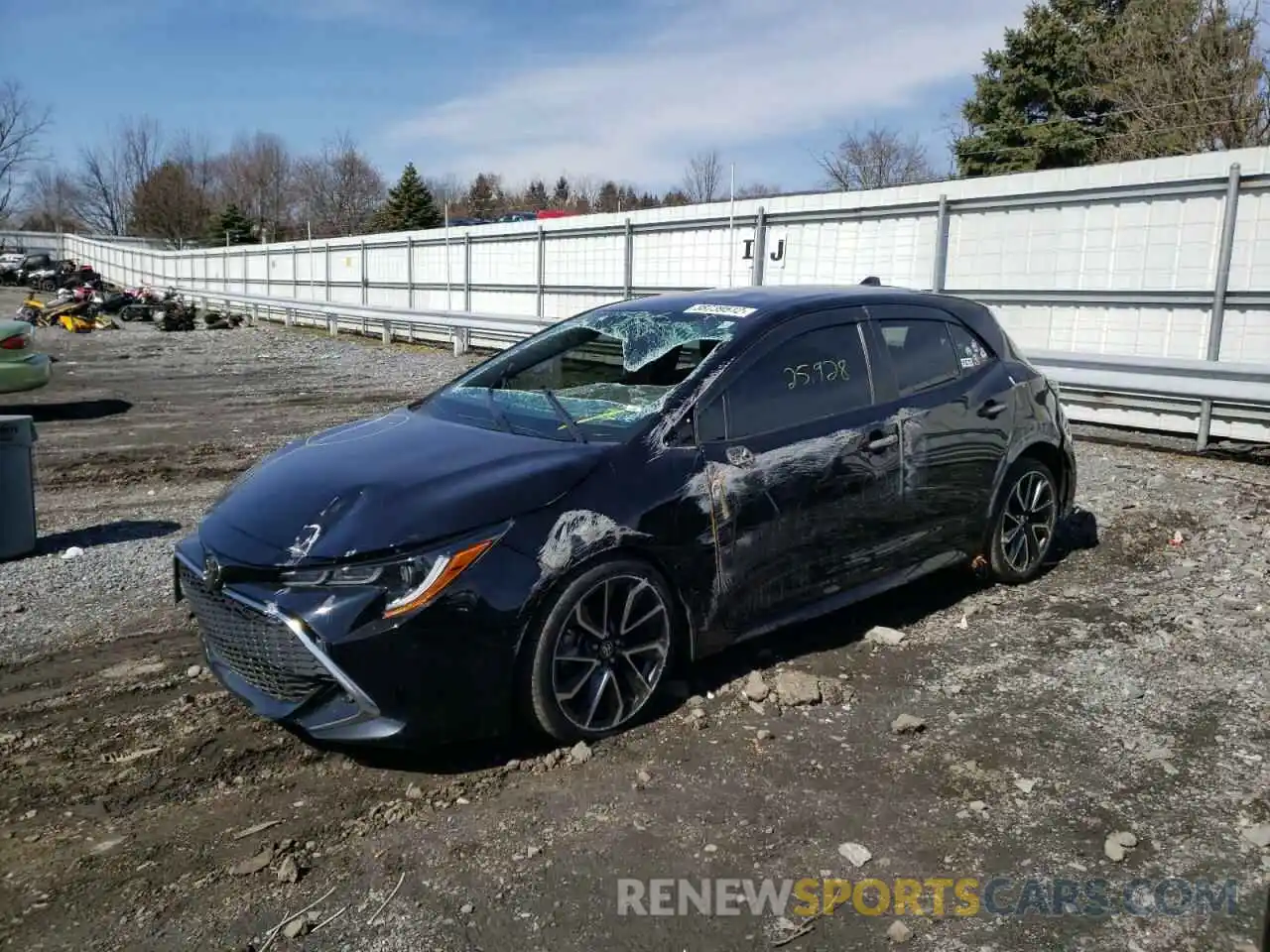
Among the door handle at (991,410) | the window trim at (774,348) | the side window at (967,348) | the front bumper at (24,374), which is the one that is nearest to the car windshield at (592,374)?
the window trim at (774,348)

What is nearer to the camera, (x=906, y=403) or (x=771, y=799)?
(x=771, y=799)

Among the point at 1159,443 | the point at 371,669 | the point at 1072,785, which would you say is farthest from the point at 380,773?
the point at 1159,443

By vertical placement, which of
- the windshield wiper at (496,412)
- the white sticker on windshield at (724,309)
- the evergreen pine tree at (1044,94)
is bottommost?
the windshield wiper at (496,412)

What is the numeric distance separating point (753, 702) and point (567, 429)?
1.36 metres

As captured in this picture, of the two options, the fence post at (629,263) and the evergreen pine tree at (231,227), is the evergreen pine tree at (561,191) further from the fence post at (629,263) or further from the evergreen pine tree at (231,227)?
the fence post at (629,263)

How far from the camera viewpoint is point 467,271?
2289 centimetres

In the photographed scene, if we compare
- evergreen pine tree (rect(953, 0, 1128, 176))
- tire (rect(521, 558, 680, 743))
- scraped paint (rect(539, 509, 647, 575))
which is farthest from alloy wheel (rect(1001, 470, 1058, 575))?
evergreen pine tree (rect(953, 0, 1128, 176))

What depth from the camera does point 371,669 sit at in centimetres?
316

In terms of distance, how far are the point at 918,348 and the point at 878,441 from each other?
0.73m

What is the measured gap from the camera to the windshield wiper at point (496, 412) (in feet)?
13.7

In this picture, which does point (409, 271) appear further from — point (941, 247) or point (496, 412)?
point (496, 412)

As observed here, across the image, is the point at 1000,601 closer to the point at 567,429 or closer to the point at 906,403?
the point at 906,403

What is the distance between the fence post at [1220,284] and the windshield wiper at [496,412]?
750cm

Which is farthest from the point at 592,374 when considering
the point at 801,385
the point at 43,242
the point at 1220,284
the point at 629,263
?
the point at 43,242
